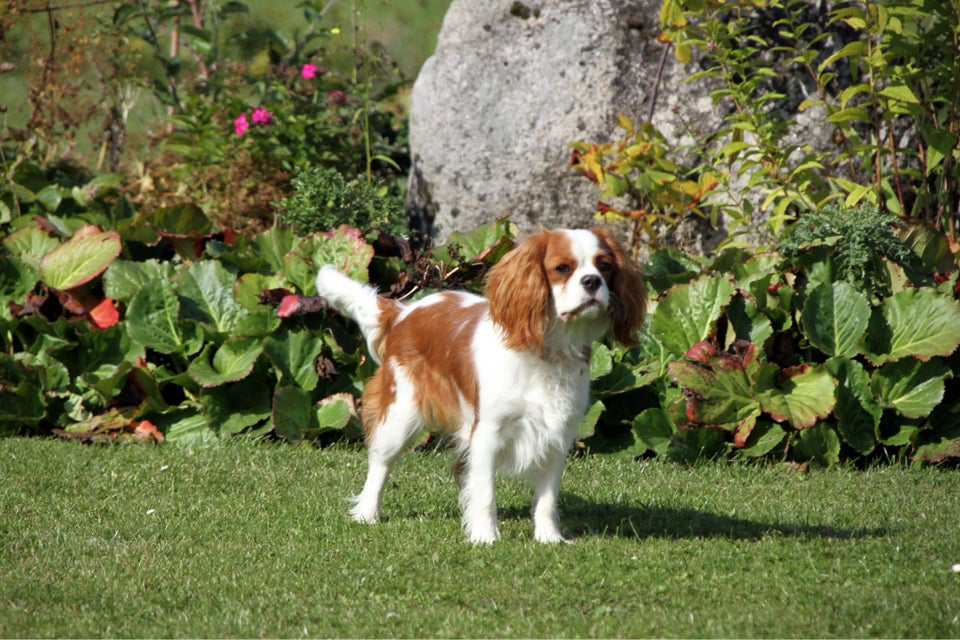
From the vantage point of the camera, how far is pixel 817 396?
216 inches

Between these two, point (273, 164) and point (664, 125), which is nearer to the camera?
point (664, 125)

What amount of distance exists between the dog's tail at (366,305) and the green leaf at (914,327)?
2.49 metres

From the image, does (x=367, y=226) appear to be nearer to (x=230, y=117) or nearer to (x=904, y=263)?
(x=230, y=117)

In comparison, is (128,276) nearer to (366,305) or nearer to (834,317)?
(366,305)

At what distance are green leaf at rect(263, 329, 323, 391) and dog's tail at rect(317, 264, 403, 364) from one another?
971 mm

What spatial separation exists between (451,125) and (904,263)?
3192 mm

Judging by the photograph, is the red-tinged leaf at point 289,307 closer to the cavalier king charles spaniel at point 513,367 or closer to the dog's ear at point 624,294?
the cavalier king charles spaniel at point 513,367

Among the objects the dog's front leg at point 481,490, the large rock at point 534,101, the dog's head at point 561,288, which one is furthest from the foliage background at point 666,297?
the dog's front leg at point 481,490

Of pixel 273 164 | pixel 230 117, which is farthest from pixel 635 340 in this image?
pixel 230 117

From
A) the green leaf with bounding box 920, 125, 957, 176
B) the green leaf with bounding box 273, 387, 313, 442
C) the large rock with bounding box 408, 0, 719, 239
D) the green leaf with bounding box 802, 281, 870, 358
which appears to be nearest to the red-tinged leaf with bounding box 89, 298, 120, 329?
the green leaf with bounding box 273, 387, 313, 442

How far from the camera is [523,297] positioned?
412 cm

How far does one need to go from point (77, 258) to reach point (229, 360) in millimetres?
1213

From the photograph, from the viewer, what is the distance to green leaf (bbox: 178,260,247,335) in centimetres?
630

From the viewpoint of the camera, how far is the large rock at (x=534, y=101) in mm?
7441
